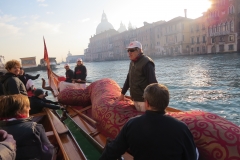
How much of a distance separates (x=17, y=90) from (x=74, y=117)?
1.35 metres

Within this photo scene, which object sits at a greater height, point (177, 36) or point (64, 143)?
point (177, 36)

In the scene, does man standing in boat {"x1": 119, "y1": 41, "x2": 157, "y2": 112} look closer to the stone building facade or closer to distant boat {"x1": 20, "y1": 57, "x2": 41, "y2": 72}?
the stone building facade

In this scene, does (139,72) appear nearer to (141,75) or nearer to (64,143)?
(141,75)

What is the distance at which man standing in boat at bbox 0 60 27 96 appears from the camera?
2.59 metres

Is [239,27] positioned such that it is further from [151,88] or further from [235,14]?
[151,88]

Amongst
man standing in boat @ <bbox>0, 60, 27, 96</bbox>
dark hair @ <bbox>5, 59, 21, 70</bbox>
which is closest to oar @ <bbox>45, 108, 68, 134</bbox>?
man standing in boat @ <bbox>0, 60, 27, 96</bbox>

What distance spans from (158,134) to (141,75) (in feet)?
4.49

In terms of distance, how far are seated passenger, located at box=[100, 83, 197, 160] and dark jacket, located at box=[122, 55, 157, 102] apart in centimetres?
113

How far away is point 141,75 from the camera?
246 centimetres

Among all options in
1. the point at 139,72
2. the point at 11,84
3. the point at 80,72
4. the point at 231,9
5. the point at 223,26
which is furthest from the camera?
the point at 223,26

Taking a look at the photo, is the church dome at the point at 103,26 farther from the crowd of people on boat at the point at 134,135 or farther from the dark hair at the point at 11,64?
the crowd of people on boat at the point at 134,135

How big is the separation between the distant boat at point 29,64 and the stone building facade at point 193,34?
969 inches

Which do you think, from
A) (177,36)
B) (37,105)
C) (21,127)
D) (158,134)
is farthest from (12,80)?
(177,36)

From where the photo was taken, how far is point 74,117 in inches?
148
